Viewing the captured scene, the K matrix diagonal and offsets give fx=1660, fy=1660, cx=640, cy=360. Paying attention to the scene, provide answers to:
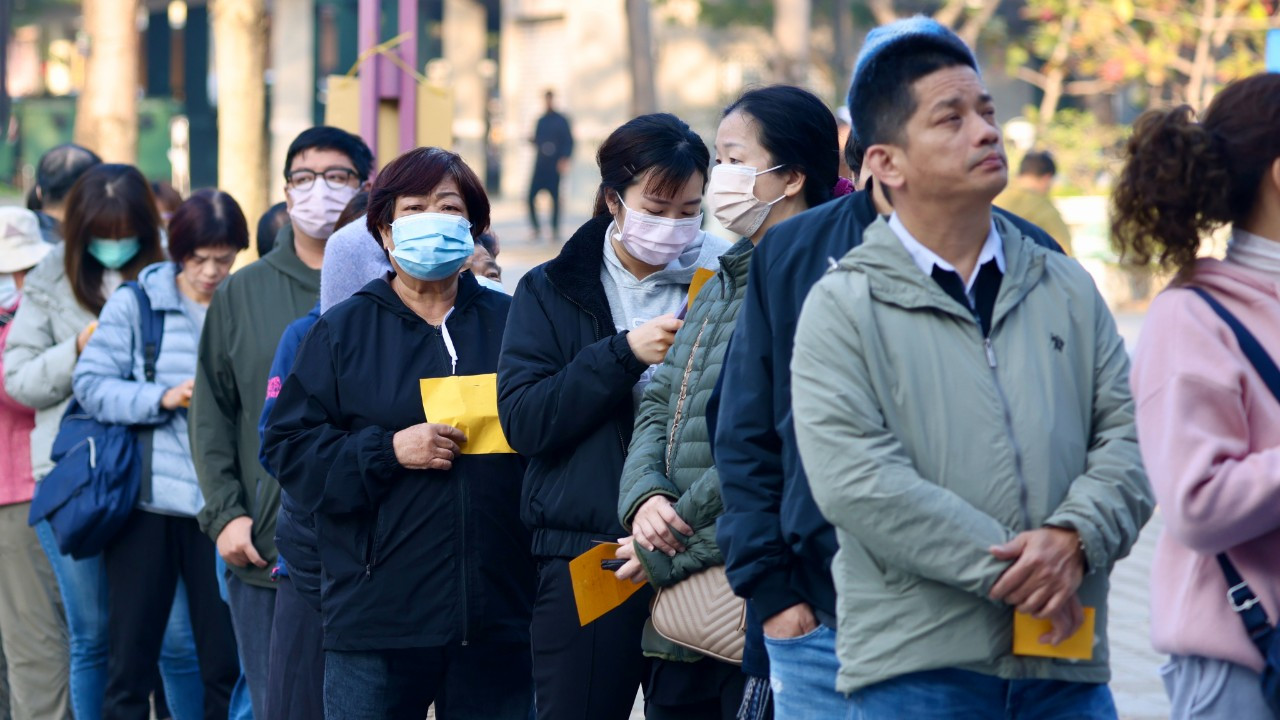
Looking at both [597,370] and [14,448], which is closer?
[597,370]

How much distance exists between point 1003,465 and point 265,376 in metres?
3.31

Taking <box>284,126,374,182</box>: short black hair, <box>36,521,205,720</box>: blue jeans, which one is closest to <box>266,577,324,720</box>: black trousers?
<box>36,521,205,720</box>: blue jeans

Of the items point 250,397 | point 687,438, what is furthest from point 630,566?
point 250,397

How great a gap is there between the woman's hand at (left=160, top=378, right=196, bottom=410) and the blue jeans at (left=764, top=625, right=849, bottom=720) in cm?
339

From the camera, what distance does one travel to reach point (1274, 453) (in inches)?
111

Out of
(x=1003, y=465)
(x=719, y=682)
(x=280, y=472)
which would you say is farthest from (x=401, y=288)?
(x=1003, y=465)

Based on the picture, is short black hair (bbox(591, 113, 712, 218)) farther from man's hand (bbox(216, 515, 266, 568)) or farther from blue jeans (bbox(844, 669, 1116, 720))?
man's hand (bbox(216, 515, 266, 568))

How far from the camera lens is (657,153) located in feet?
13.8

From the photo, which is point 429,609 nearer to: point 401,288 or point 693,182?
point 401,288

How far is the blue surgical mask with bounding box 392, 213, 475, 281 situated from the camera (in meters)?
4.45

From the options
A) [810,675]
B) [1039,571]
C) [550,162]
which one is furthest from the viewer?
[550,162]

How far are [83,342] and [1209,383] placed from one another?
182 inches

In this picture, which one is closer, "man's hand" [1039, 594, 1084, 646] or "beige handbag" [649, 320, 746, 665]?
Result: "man's hand" [1039, 594, 1084, 646]

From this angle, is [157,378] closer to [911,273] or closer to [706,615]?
[706,615]
